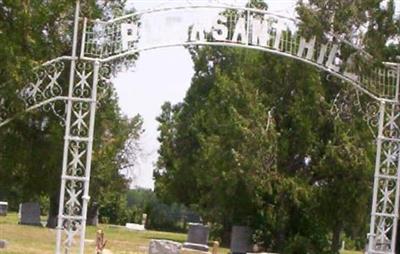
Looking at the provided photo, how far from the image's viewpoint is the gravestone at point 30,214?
130 ft

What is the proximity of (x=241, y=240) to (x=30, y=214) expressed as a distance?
32.8 ft

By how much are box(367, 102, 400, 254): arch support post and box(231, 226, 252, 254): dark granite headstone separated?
14091 millimetres

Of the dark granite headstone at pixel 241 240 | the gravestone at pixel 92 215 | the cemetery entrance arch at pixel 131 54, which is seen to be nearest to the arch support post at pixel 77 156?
the cemetery entrance arch at pixel 131 54

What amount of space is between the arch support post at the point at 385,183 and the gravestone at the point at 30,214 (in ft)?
73.9

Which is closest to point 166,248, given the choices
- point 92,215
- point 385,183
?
point 385,183

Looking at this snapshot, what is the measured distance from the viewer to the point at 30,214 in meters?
40.0

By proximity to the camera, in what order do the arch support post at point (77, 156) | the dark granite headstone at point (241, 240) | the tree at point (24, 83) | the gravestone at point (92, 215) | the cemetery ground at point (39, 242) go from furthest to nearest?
the gravestone at point (92, 215) → the dark granite headstone at point (241, 240) → the cemetery ground at point (39, 242) → the arch support post at point (77, 156) → the tree at point (24, 83)

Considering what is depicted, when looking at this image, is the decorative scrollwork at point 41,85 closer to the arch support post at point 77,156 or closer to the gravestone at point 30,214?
the arch support post at point 77,156

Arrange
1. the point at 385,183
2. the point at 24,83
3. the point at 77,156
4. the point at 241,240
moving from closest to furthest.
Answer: the point at 77,156, the point at 24,83, the point at 385,183, the point at 241,240

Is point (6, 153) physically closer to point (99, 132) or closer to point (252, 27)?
point (99, 132)

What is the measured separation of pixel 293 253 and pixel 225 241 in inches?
512

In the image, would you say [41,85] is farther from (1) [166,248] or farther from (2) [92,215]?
(2) [92,215]

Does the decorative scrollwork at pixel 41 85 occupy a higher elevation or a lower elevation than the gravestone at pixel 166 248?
higher

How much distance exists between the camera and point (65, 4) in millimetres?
19812
